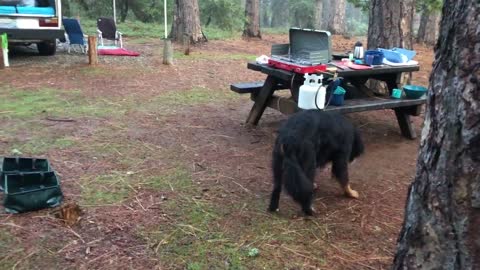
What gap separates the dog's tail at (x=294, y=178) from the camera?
349 centimetres

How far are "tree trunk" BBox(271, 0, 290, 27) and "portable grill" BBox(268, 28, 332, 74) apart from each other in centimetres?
2917

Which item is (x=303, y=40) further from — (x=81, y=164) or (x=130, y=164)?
(x=81, y=164)

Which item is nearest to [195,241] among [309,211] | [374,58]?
[309,211]

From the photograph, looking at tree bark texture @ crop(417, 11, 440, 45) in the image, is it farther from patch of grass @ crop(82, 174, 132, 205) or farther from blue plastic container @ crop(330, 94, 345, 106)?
patch of grass @ crop(82, 174, 132, 205)

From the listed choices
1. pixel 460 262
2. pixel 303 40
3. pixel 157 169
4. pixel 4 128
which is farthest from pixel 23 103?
pixel 460 262

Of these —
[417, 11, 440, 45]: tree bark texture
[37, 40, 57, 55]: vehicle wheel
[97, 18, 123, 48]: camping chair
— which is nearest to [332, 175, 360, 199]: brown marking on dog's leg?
[37, 40, 57, 55]: vehicle wheel

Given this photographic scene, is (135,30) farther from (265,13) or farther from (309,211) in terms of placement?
(265,13)

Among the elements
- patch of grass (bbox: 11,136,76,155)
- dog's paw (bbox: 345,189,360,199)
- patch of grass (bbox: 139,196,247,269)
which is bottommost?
patch of grass (bbox: 139,196,247,269)

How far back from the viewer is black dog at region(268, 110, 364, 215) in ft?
11.6

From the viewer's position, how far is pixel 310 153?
3.63 meters

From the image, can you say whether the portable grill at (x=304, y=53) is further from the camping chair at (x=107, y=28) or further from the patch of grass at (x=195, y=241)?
the camping chair at (x=107, y=28)

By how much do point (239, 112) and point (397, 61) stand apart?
2469mm

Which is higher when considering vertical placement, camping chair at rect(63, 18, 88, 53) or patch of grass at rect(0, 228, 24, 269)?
camping chair at rect(63, 18, 88, 53)

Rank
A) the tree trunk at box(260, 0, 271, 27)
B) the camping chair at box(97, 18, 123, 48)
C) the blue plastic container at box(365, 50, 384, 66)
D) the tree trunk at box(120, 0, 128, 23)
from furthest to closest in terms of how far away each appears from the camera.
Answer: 1. the tree trunk at box(260, 0, 271, 27)
2. the tree trunk at box(120, 0, 128, 23)
3. the camping chair at box(97, 18, 123, 48)
4. the blue plastic container at box(365, 50, 384, 66)
